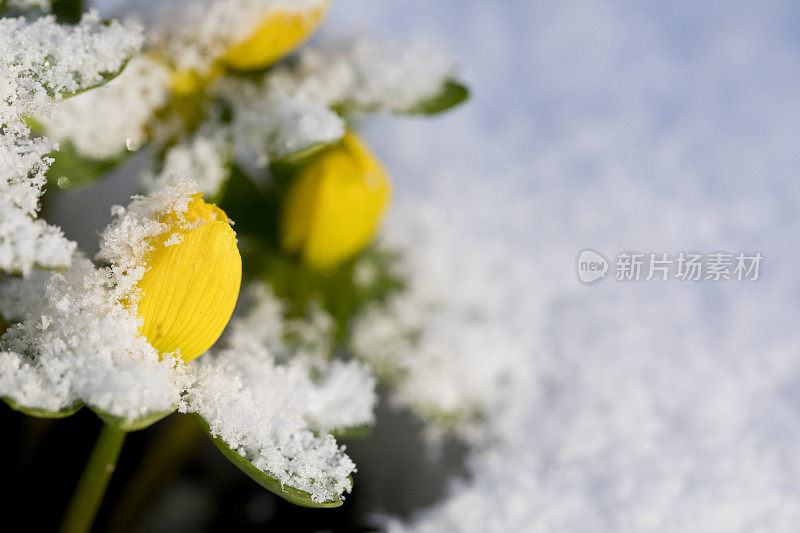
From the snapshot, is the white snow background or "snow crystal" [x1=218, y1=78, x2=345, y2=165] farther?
the white snow background

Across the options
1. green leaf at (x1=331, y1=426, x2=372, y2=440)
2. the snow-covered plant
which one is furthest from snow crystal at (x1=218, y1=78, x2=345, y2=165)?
green leaf at (x1=331, y1=426, x2=372, y2=440)

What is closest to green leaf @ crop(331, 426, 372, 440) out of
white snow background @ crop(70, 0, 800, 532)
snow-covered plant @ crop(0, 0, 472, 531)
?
snow-covered plant @ crop(0, 0, 472, 531)

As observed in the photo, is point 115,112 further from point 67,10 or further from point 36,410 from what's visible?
point 36,410

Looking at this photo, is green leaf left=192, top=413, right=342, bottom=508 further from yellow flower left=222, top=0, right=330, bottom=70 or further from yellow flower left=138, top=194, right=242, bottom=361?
yellow flower left=222, top=0, right=330, bottom=70

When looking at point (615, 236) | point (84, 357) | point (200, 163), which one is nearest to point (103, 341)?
point (84, 357)

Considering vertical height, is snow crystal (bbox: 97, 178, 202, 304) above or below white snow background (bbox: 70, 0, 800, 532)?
above

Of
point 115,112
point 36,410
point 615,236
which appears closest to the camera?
point 36,410

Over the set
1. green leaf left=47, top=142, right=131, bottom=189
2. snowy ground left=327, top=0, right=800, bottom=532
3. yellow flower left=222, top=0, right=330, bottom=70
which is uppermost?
yellow flower left=222, top=0, right=330, bottom=70

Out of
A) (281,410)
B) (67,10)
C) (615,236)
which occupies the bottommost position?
(615,236)
